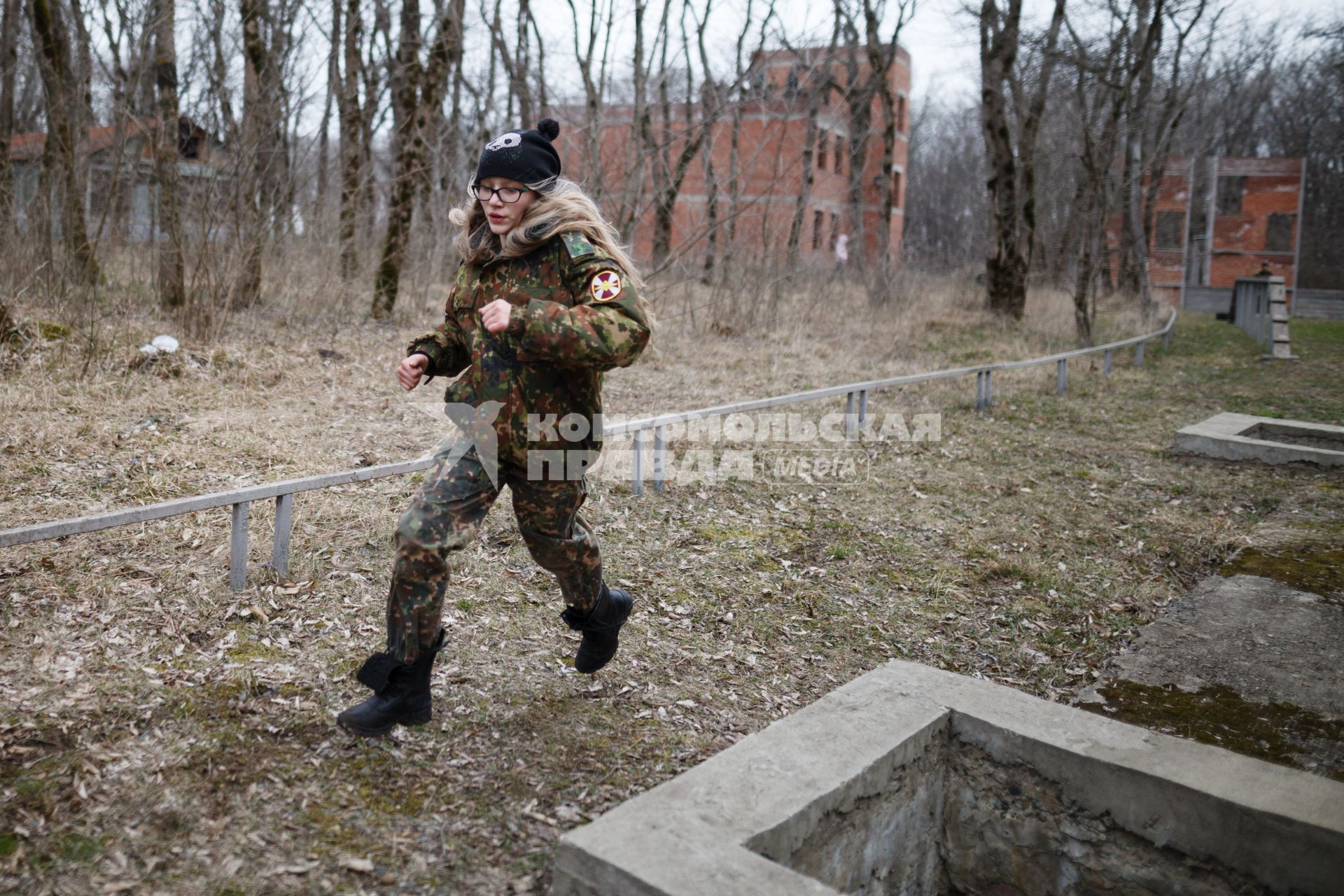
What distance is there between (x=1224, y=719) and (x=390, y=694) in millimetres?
3013

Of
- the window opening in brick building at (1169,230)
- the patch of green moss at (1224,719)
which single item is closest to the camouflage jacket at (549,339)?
the patch of green moss at (1224,719)

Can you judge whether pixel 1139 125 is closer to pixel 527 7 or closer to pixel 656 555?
pixel 527 7

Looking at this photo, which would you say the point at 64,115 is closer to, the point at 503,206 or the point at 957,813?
the point at 503,206

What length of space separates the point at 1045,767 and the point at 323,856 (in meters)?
2.03

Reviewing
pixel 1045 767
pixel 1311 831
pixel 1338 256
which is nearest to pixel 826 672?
pixel 1045 767

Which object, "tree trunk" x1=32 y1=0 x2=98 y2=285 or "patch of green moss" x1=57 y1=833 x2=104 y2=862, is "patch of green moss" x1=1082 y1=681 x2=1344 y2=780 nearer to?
"patch of green moss" x1=57 y1=833 x2=104 y2=862

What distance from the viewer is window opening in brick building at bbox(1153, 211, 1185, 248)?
42375 mm

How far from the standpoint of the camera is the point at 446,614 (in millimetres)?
4637

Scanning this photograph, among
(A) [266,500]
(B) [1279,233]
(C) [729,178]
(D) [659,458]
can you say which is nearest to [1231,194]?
(B) [1279,233]

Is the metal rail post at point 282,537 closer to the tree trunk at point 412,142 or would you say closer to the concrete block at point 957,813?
the concrete block at point 957,813

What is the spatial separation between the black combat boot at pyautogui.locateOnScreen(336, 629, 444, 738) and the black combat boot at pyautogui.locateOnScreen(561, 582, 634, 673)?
0.55m

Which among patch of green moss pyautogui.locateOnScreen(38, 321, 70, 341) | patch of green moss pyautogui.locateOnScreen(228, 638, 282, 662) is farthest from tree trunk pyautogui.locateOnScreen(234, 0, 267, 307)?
patch of green moss pyautogui.locateOnScreen(228, 638, 282, 662)

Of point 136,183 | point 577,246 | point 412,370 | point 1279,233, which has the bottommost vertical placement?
point 412,370

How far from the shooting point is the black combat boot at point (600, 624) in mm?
3682
